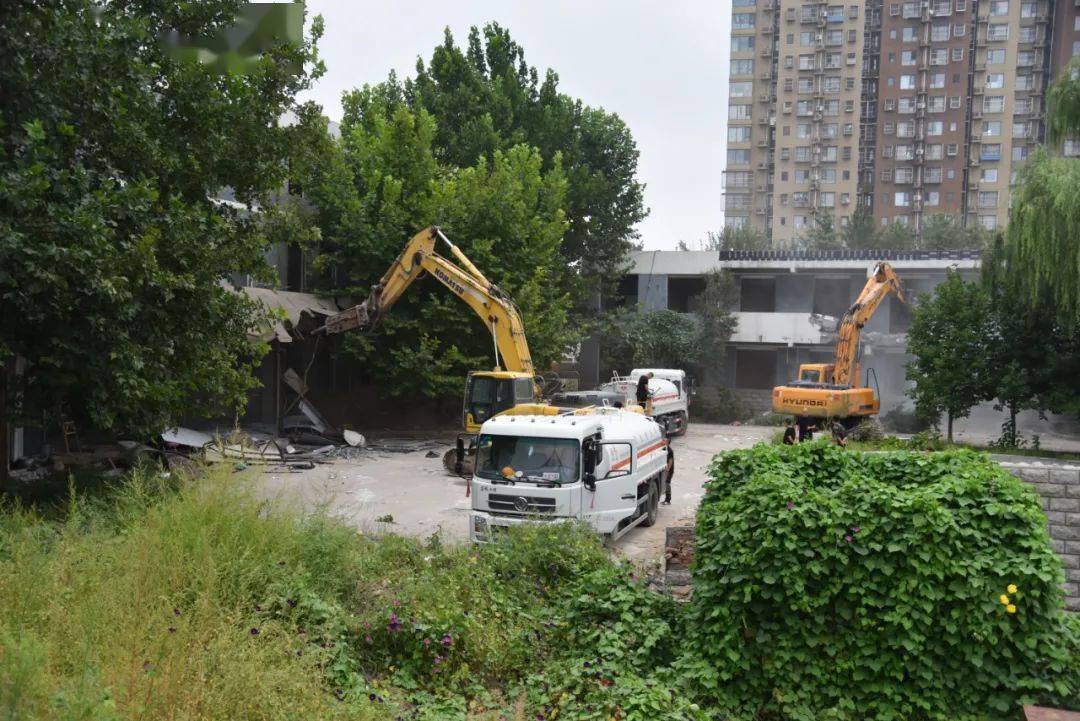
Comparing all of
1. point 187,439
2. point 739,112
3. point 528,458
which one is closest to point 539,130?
point 187,439

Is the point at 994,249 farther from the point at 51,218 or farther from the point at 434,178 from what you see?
the point at 51,218

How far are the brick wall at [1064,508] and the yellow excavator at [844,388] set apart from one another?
1436 cm

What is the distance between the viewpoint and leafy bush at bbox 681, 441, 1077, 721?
650 centimetres

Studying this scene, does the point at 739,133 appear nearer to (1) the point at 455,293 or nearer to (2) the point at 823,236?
(2) the point at 823,236

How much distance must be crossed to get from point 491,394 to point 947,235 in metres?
50.7

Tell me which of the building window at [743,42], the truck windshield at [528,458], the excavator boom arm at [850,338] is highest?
the building window at [743,42]

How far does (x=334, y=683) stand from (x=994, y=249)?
72.6 feet

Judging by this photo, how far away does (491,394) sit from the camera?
20125mm

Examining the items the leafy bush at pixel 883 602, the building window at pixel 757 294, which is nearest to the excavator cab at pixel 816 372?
the building window at pixel 757 294

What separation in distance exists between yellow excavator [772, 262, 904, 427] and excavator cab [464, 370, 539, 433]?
7.78 m

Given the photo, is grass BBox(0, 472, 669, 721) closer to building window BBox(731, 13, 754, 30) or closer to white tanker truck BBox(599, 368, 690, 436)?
white tanker truck BBox(599, 368, 690, 436)

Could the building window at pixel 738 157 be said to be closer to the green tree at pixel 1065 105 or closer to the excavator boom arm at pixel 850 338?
the excavator boom arm at pixel 850 338

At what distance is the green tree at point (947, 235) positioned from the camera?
58.3 metres

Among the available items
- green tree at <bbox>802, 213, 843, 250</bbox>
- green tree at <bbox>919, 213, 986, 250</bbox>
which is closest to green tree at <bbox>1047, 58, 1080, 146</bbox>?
green tree at <bbox>919, 213, 986, 250</bbox>
